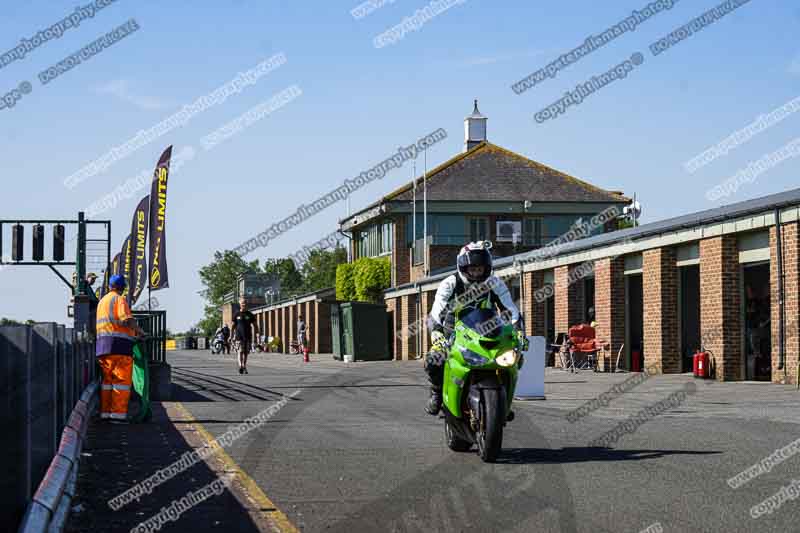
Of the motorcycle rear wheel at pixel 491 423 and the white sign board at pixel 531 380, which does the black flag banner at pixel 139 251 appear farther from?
the motorcycle rear wheel at pixel 491 423

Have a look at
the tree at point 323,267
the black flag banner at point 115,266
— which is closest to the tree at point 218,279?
the tree at point 323,267

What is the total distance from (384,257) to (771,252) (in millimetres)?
40765

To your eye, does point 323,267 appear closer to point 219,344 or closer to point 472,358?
point 219,344

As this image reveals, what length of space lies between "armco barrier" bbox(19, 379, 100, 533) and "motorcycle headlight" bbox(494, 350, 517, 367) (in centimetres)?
336

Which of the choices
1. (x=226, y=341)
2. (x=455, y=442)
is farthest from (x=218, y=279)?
(x=455, y=442)

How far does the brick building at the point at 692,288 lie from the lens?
915 inches

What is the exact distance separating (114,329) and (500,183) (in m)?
51.3

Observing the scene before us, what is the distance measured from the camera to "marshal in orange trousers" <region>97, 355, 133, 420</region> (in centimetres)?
1403

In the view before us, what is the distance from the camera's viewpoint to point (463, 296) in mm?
10469

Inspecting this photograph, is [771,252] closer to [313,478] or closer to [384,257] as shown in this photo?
[313,478]

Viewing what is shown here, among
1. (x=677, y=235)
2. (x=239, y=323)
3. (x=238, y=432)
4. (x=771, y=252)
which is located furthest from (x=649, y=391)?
(x=239, y=323)

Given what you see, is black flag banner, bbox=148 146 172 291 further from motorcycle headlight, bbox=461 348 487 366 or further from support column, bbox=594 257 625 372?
motorcycle headlight, bbox=461 348 487 366

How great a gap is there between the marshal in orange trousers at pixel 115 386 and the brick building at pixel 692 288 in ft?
44.9

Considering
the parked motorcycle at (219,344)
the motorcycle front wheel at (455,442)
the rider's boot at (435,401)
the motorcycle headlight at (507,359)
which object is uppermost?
the motorcycle headlight at (507,359)
